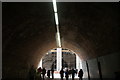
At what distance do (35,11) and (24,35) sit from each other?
5.14 meters

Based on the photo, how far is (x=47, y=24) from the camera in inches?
670

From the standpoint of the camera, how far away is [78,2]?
39.3 feet

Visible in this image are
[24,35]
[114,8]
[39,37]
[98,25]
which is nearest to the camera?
[114,8]

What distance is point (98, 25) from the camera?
561 inches

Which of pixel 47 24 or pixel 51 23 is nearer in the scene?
pixel 51 23

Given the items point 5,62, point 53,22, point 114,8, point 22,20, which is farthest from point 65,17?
point 5,62

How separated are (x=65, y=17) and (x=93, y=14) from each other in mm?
2486

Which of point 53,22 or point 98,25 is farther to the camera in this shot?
point 53,22

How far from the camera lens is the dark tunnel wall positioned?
12531 mm

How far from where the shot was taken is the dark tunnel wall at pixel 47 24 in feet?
41.1

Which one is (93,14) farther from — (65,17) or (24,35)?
(24,35)

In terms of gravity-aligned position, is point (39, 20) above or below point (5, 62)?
above

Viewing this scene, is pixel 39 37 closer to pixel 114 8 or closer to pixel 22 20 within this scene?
pixel 22 20

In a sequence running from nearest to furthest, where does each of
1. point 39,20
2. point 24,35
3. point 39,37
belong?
1. point 39,20
2. point 24,35
3. point 39,37
